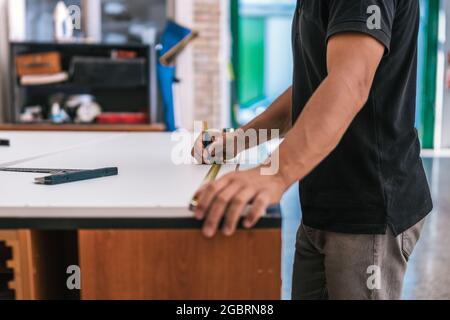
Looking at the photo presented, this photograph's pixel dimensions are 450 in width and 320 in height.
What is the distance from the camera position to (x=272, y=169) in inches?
32.2

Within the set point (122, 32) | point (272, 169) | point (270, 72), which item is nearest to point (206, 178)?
point (272, 169)

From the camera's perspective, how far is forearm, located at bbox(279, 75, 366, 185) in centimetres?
82

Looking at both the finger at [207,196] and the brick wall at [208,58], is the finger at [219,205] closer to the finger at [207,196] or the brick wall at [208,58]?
the finger at [207,196]

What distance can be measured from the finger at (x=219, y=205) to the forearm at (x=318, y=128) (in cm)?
10

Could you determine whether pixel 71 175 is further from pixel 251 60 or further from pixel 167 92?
pixel 251 60

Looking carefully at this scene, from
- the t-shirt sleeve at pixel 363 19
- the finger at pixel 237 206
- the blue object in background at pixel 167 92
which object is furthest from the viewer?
the blue object in background at pixel 167 92

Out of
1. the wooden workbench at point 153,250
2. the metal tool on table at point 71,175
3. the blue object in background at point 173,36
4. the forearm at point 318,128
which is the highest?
the blue object in background at point 173,36

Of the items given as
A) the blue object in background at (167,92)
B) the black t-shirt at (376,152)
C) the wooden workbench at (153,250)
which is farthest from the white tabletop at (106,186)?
the blue object in background at (167,92)

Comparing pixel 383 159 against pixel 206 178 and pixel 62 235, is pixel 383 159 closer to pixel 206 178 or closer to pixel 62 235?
pixel 206 178

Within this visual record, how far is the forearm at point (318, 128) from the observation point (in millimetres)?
819

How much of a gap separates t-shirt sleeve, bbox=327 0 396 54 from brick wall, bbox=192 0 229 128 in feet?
14.6

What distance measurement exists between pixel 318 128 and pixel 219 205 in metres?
0.22

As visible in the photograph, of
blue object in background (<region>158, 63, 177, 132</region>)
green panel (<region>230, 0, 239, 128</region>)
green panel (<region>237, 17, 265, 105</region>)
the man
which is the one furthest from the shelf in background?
the man

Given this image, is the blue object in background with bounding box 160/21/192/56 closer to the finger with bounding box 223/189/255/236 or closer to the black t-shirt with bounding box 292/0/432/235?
the black t-shirt with bounding box 292/0/432/235
